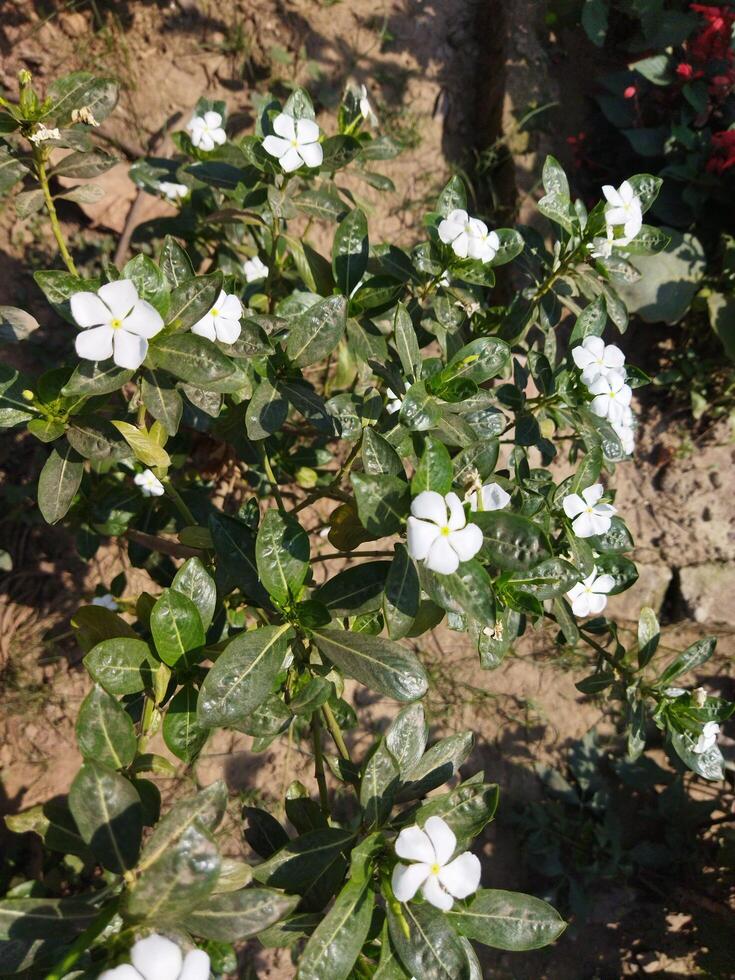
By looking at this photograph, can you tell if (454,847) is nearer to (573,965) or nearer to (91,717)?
(91,717)

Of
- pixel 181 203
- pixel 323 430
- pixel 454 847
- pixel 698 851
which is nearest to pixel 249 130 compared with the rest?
pixel 181 203

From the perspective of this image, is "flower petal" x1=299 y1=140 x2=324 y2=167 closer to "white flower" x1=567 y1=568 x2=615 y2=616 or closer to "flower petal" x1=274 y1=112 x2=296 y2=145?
"flower petal" x1=274 y1=112 x2=296 y2=145

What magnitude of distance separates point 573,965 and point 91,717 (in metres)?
2.82

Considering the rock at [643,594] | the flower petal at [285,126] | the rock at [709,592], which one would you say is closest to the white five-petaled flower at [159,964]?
the flower petal at [285,126]

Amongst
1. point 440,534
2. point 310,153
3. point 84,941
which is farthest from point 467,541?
point 310,153

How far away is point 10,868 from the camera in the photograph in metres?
2.66

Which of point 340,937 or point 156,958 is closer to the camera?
point 156,958

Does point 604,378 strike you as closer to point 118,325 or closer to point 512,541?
point 512,541

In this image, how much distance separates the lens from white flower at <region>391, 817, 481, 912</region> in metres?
1.27

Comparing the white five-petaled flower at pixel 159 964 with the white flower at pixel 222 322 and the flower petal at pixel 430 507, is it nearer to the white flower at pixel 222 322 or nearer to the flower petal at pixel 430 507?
the flower petal at pixel 430 507

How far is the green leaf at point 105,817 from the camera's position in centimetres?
121

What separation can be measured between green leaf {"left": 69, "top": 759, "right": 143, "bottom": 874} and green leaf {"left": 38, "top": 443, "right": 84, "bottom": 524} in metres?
0.67

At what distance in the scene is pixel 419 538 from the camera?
4.13 ft

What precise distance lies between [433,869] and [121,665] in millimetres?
777
